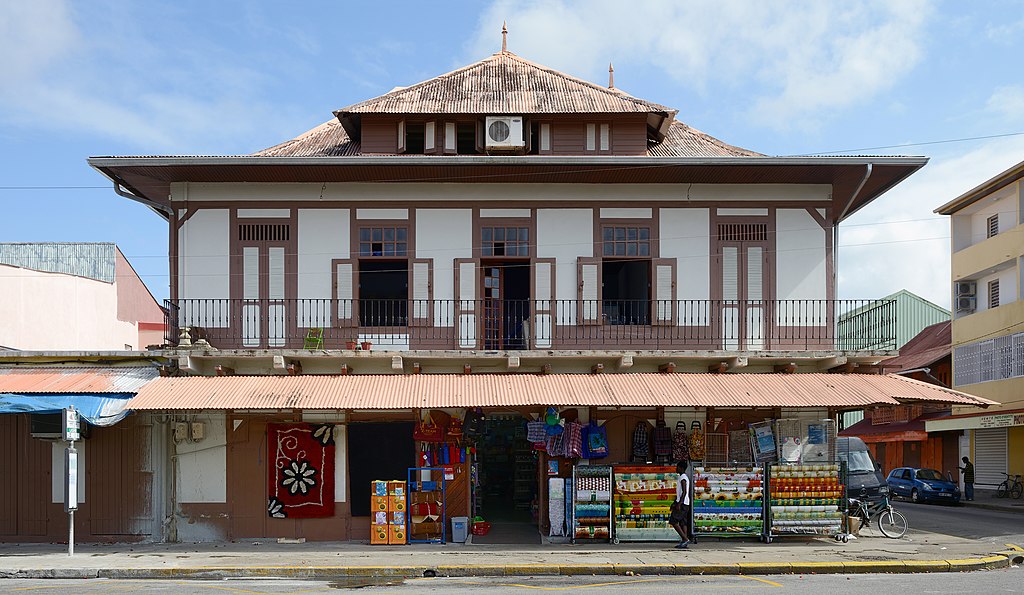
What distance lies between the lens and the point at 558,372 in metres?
Result: 18.8

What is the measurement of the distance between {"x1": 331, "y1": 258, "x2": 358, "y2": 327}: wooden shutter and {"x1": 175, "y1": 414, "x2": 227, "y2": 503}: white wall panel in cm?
300

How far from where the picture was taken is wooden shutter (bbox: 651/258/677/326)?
19.1 meters

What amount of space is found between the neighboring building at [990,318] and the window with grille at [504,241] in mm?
20277

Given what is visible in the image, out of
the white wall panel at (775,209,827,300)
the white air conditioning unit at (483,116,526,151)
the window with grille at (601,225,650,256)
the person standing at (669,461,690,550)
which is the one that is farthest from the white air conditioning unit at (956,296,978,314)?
the white air conditioning unit at (483,116,526,151)

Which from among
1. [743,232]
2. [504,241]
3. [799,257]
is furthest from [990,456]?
[504,241]

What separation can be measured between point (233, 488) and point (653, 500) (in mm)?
7976

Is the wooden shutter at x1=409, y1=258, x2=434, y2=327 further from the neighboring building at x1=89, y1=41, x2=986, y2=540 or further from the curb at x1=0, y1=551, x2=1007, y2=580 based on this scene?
the curb at x1=0, y1=551, x2=1007, y2=580

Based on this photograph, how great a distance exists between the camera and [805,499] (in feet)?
57.9

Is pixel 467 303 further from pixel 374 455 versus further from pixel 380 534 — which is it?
pixel 380 534

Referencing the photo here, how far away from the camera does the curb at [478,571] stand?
14812mm

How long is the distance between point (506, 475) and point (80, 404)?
33.2 ft

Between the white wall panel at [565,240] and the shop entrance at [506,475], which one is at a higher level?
the white wall panel at [565,240]

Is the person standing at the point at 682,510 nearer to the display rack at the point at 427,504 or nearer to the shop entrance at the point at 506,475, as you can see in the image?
the shop entrance at the point at 506,475

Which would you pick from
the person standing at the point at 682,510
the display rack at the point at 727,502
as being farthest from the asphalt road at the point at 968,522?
the person standing at the point at 682,510
